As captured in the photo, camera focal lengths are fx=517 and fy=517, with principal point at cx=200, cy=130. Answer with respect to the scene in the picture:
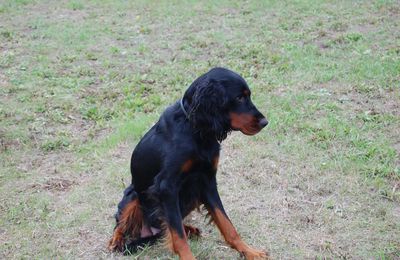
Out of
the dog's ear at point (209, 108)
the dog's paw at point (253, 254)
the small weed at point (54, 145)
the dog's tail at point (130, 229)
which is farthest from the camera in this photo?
the small weed at point (54, 145)

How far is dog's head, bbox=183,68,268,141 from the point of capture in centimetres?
334

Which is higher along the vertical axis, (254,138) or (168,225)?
(168,225)

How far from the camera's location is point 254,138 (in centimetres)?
548

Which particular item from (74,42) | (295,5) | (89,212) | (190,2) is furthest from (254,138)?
(190,2)

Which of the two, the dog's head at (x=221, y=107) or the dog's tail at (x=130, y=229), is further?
the dog's tail at (x=130, y=229)

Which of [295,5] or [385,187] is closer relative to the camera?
[385,187]

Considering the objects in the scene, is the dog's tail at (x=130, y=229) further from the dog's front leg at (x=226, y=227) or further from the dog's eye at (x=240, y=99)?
the dog's eye at (x=240, y=99)

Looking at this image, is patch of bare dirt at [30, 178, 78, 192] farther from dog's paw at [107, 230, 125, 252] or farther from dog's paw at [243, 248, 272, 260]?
dog's paw at [243, 248, 272, 260]

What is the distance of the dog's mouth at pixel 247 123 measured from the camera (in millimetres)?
3387

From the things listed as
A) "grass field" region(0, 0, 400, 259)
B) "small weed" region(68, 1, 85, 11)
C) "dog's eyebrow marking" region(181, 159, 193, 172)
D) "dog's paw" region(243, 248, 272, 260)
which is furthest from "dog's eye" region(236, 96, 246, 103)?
"small weed" region(68, 1, 85, 11)

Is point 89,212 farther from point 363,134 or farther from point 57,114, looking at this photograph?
point 363,134

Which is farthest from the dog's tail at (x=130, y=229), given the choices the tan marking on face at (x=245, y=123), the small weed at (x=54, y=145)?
A: the small weed at (x=54, y=145)

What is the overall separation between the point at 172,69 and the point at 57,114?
1.95m

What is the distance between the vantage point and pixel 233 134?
563 cm
